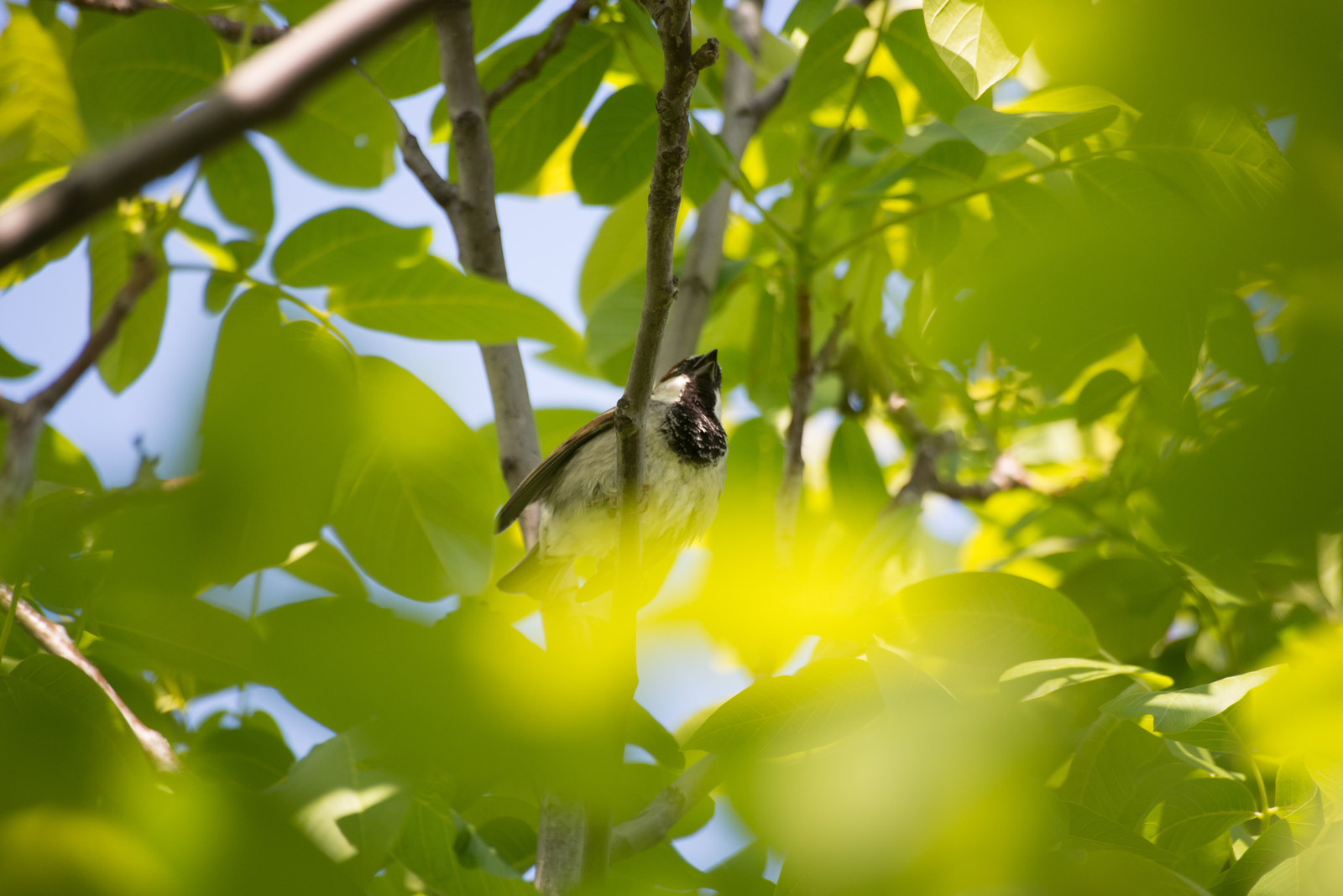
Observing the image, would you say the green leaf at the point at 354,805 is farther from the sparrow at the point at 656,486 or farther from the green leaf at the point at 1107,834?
the sparrow at the point at 656,486

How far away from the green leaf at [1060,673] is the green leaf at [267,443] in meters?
1.12

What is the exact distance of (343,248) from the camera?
1687mm

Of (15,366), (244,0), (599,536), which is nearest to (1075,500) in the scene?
(599,536)

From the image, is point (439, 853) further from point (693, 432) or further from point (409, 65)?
point (409, 65)

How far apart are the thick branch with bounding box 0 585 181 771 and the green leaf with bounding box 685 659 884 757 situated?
77 cm

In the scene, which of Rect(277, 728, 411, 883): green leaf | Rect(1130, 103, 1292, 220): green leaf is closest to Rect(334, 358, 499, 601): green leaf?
Rect(277, 728, 411, 883): green leaf

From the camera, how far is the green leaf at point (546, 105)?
7.74 ft

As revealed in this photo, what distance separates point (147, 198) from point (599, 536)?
1.64 meters

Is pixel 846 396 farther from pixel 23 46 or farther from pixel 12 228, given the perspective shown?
pixel 12 228

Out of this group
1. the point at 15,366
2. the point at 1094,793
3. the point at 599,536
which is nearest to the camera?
the point at 1094,793

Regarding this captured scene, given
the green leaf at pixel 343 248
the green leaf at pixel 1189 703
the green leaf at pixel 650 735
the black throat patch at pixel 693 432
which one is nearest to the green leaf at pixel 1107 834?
the green leaf at pixel 1189 703

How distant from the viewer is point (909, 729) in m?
1.09

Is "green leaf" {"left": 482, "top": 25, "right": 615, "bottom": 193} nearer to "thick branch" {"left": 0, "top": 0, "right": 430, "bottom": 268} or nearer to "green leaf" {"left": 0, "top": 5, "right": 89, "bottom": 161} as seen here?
"green leaf" {"left": 0, "top": 5, "right": 89, "bottom": 161}

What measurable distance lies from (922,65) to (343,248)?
137 centimetres
